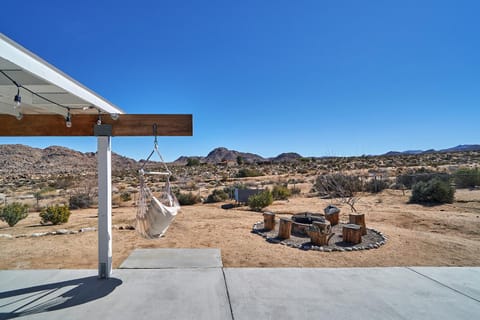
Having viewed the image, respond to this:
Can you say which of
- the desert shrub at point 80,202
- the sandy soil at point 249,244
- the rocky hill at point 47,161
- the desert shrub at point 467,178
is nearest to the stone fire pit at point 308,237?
the sandy soil at point 249,244

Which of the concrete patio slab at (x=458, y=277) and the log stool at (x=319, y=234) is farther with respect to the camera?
the log stool at (x=319, y=234)

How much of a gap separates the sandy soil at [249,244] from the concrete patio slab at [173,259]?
0.27 m

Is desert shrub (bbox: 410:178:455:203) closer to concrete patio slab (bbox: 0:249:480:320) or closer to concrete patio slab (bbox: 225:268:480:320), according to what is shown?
concrete patio slab (bbox: 0:249:480:320)

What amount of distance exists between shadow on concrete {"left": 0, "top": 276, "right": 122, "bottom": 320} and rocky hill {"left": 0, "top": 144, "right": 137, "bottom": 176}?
50.9 m

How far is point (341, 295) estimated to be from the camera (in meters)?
3.92

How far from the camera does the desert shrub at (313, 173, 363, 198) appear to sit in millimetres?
14750

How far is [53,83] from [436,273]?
6.22m

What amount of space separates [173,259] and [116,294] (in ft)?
5.38

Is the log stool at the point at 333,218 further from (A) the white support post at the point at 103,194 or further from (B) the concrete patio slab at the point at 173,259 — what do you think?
(A) the white support post at the point at 103,194

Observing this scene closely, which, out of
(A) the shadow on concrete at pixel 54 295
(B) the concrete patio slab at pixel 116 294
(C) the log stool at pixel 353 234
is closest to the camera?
(B) the concrete patio slab at pixel 116 294

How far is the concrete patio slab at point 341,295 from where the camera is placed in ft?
11.3

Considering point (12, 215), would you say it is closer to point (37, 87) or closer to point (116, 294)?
point (116, 294)

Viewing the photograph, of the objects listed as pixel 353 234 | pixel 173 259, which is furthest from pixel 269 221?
pixel 173 259

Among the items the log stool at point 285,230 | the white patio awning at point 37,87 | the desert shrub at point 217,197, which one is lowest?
the log stool at point 285,230
